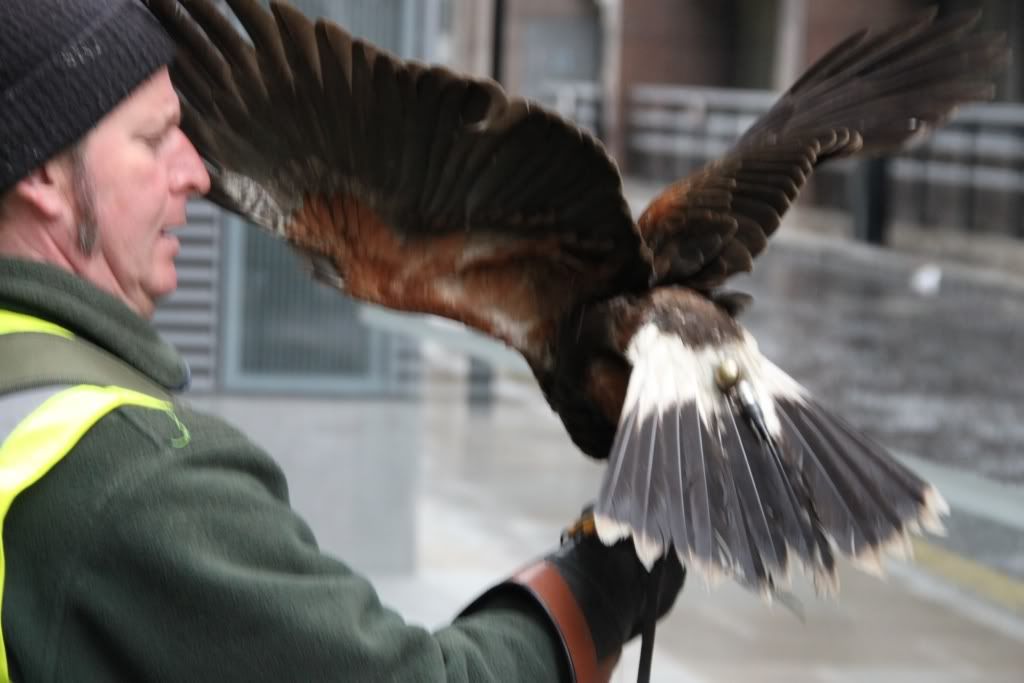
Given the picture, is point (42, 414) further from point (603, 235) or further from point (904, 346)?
point (904, 346)

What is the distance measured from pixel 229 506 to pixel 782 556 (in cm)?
77

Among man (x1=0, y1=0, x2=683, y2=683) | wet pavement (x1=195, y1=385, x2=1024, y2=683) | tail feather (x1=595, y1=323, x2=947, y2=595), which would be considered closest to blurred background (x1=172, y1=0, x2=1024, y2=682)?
wet pavement (x1=195, y1=385, x2=1024, y2=683)

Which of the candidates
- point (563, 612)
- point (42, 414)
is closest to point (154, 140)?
point (42, 414)

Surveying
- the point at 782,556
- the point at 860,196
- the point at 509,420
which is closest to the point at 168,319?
the point at 509,420

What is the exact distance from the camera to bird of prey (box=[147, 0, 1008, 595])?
187 centimetres

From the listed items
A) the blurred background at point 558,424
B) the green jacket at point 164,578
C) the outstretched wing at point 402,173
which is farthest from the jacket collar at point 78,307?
the blurred background at point 558,424

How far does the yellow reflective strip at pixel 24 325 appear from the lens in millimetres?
1236

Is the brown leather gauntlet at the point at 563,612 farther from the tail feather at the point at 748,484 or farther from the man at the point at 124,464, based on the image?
the tail feather at the point at 748,484

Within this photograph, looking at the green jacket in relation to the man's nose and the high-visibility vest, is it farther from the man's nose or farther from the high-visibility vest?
the man's nose

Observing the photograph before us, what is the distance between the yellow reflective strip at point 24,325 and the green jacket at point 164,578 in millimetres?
108

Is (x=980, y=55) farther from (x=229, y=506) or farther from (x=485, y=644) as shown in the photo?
(x=229, y=506)

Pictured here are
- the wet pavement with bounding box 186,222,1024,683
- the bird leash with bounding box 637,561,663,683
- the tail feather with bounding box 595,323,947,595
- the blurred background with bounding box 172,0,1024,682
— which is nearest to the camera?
the bird leash with bounding box 637,561,663,683

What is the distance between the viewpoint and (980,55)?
8.36 ft

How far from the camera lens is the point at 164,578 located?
3.81 feet
